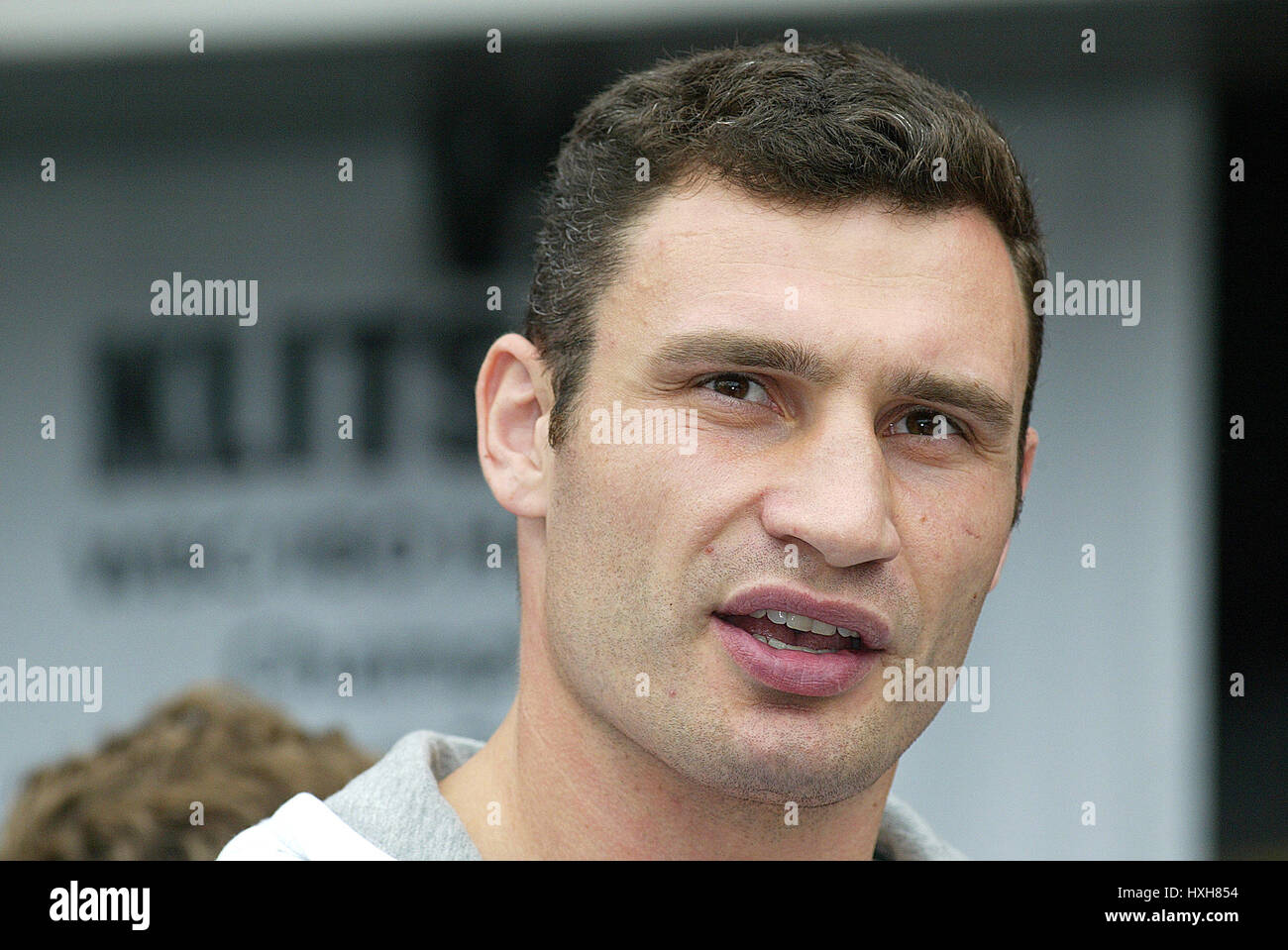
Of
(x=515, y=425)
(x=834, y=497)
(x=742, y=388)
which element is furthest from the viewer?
(x=515, y=425)

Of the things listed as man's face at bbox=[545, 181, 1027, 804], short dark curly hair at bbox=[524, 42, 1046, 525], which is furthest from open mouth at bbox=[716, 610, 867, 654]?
short dark curly hair at bbox=[524, 42, 1046, 525]

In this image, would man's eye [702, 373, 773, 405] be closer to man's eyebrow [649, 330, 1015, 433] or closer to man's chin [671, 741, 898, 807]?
man's eyebrow [649, 330, 1015, 433]

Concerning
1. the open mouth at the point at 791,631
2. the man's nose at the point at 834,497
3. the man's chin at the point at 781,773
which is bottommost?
the man's chin at the point at 781,773

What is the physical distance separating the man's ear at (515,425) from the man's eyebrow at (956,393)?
0.49 metres

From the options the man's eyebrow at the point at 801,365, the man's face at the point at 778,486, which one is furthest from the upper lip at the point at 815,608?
the man's eyebrow at the point at 801,365

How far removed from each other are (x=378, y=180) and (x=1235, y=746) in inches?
133

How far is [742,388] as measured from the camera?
1.67m

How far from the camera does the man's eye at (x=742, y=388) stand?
1.67 metres

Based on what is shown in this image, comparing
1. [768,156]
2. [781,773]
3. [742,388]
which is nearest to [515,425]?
[742,388]

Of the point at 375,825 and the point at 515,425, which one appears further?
the point at 515,425

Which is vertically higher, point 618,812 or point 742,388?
point 742,388

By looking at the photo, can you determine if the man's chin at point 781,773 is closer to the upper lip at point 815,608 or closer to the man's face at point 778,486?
the man's face at point 778,486

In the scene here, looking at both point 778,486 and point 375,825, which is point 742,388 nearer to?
point 778,486

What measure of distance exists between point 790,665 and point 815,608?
0.24ft
